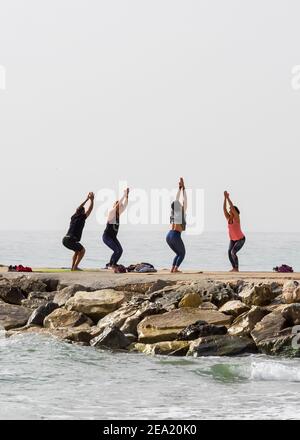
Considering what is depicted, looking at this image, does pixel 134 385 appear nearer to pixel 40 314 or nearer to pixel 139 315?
pixel 139 315

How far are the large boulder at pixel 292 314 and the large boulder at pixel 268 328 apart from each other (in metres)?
0.10

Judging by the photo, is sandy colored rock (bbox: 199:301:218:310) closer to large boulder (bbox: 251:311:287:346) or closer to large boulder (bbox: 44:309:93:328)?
large boulder (bbox: 251:311:287:346)

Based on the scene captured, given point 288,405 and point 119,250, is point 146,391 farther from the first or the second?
point 119,250

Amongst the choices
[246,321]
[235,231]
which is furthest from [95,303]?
[235,231]

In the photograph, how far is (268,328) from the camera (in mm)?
21953

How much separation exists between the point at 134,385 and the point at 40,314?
549 cm

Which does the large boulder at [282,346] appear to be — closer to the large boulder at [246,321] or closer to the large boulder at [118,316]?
the large boulder at [246,321]

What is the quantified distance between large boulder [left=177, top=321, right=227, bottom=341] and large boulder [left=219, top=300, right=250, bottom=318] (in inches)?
37.9

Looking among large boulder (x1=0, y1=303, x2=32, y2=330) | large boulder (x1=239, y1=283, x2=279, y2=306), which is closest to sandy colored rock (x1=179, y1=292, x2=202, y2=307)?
large boulder (x1=239, y1=283, x2=279, y2=306)

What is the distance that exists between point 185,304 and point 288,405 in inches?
249

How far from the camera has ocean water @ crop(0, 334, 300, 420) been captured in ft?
55.3

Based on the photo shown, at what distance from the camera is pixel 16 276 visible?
27.3 m

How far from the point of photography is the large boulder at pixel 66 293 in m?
25.0
